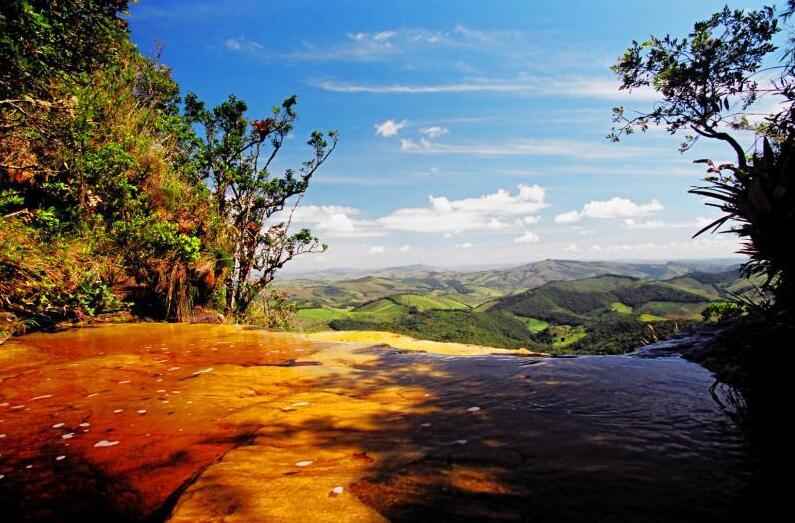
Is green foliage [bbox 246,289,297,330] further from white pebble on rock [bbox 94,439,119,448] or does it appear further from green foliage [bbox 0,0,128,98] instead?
white pebble on rock [bbox 94,439,119,448]

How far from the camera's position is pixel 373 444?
3.70 metres

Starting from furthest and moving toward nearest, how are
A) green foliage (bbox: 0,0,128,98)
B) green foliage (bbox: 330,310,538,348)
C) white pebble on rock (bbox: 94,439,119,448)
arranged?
green foliage (bbox: 330,310,538,348) < green foliage (bbox: 0,0,128,98) < white pebble on rock (bbox: 94,439,119,448)

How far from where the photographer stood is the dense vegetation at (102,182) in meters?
8.89

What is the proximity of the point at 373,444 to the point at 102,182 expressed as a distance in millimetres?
13778

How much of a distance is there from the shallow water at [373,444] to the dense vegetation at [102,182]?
505 centimetres

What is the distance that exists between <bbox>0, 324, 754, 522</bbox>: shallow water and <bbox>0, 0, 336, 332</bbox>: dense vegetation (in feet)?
16.6

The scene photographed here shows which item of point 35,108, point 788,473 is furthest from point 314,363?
point 35,108

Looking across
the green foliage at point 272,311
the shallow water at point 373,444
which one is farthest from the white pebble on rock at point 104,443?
the green foliage at point 272,311

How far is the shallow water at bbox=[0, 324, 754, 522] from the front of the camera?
2.58 m

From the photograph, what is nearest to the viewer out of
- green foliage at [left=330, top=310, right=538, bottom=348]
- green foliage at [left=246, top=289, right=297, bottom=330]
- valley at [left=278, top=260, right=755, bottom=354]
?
green foliage at [left=246, top=289, right=297, bottom=330]

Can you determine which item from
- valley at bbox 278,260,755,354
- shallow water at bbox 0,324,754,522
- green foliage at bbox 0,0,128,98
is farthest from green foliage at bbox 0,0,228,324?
valley at bbox 278,260,755,354

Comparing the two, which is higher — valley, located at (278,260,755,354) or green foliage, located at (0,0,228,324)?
green foliage, located at (0,0,228,324)

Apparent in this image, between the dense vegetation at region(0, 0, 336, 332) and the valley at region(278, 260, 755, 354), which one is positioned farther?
the valley at region(278, 260, 755, 354)

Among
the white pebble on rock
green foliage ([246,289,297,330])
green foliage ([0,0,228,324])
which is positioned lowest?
green foliage ([246,289,297,330])
